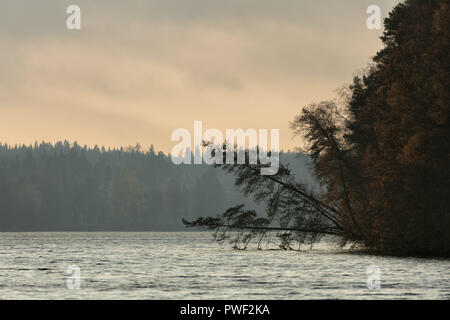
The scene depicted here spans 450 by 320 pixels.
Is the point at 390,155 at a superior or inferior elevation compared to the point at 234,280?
superior

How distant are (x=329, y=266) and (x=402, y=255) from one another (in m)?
8.82

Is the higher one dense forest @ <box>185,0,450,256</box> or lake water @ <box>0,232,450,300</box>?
dense forest @ <box>185,0,450,256</box>

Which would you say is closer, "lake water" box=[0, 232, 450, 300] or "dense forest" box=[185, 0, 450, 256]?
"lake water" box=[0, 232, 450, 300]

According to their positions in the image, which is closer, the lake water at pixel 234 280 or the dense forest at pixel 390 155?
the lake water at pixel 234 280

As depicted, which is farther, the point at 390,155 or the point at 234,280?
the point at 390,155

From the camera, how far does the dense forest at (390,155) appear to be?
49844 millimetres

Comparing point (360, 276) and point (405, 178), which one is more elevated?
point (405, 178)

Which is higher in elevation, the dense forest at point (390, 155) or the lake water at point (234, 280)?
the dense forest at point (390, 155)

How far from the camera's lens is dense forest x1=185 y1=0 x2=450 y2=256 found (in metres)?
49.8

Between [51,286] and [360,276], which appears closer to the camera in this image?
[51,286]

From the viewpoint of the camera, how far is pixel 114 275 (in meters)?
43.3

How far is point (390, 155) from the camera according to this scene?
5241cm
